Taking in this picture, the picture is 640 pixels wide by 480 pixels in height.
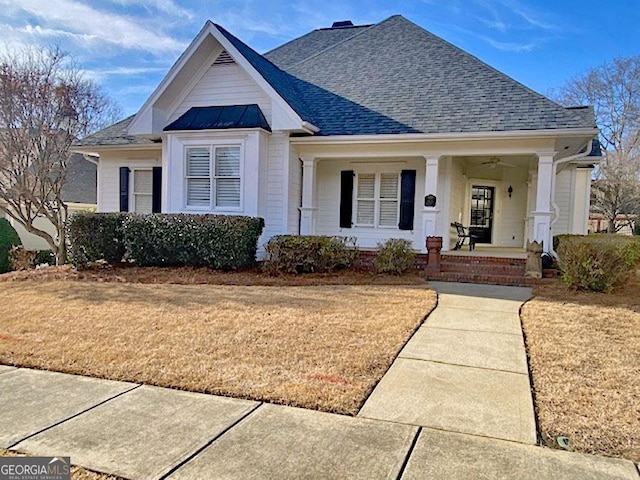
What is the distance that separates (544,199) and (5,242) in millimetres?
17265

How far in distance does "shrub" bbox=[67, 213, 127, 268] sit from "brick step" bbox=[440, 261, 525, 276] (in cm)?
767

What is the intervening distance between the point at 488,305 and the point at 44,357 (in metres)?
6.06

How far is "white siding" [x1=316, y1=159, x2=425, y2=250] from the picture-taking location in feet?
40.1

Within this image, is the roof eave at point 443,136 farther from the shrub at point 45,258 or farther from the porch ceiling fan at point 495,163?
the shrub at point 45,258

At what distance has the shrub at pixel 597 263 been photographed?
820cm

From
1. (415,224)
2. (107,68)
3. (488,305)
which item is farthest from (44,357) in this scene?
(107,68)

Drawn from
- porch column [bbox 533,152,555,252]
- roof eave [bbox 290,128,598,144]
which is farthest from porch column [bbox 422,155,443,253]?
porch column [bbox 533,152,555,252]

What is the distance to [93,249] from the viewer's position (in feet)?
35.6

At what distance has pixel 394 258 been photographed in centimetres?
993

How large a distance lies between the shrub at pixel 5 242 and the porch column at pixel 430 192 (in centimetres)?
1430

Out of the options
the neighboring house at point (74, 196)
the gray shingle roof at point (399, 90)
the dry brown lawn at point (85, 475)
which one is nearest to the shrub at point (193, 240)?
the gray shingle roof at point (399, 90)

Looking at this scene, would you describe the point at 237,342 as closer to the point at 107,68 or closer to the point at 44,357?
the point at 44,357

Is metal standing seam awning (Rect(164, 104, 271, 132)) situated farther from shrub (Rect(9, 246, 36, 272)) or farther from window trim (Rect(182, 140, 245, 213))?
shrub (Rect(9, 246, 36, 272))
